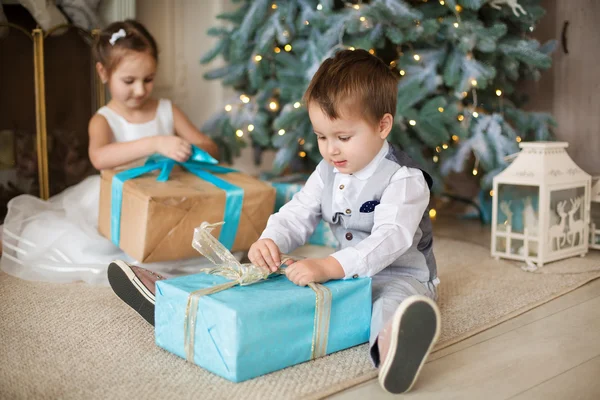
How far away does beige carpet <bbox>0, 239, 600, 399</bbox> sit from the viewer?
3.81ft

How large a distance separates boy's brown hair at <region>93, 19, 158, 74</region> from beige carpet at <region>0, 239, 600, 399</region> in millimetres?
799

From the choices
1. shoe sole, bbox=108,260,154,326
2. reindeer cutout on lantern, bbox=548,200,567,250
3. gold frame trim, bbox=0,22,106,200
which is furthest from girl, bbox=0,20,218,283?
reindeer cutout on lantern, bbox=548,200,567,250

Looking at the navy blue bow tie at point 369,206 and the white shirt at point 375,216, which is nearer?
the white shirt at point 375,216

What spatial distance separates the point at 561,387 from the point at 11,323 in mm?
1150

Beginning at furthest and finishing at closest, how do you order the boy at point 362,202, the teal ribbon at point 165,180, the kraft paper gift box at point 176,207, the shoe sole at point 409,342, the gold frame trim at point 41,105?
1. the gold frame trim at point 41,105
2. the teal ribbon at point 165,180
3. the kraft paper gift box at point 176,207
4. the boy at point 362,202
5. the shoe sole at point 409,342

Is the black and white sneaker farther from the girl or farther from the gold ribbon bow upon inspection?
the girl

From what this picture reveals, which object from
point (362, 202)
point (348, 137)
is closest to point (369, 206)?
point (362, 202)

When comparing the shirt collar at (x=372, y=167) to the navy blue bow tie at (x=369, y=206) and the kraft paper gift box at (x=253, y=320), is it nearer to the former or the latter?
the navy blue bow tie at (x=369, y=206)

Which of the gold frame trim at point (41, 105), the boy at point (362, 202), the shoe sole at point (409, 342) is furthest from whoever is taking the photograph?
the gold frame trim at point (41, 105)

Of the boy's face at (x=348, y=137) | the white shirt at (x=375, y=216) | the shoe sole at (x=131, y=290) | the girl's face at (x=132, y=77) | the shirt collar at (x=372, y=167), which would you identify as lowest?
the shoe sole at (x=131, y=290)

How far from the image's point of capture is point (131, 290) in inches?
58.3

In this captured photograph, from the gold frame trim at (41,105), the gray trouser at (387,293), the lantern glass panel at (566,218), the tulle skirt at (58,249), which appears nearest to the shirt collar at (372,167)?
the gray trouser at (387,293)

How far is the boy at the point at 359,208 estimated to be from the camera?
4.44 ft

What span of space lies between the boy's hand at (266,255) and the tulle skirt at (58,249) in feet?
1.98
